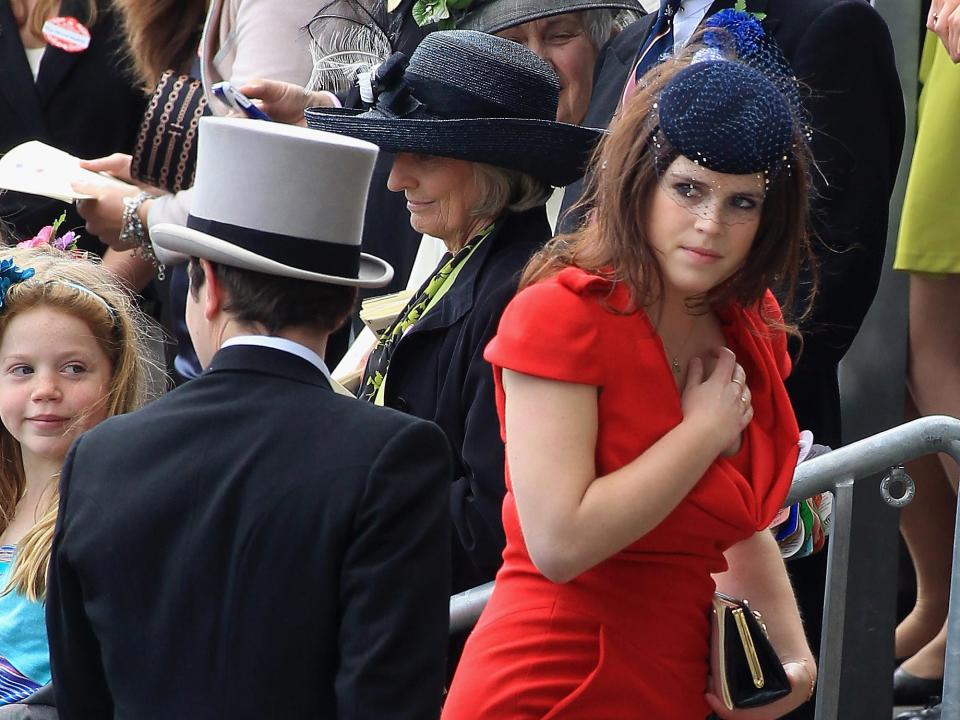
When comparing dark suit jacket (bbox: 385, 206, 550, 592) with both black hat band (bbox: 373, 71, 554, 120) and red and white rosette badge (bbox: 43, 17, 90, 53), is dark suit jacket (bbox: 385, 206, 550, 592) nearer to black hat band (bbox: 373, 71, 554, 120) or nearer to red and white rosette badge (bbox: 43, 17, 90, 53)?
black hat band (bbox: 373, 71, 554, 120)

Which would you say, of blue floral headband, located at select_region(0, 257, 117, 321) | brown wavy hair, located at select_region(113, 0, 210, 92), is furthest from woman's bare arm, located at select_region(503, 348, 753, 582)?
brown wavy hair, located at select_region(113, 0, 210, 92)

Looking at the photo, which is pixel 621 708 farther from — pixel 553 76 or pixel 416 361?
pixel 553 76

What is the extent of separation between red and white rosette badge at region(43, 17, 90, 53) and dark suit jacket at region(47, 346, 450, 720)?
3134 millimetres

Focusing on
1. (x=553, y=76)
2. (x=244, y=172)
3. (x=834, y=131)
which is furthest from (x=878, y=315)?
(x=244, y=172)

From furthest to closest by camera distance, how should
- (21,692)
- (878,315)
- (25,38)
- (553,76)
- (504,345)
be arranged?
(25,38)
(878,315)
(553,76)
(21,692)
(504,345)

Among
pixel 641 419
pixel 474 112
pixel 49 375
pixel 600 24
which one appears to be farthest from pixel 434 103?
pixel 641 419

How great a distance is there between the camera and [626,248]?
2510mm

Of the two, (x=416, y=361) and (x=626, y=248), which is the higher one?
(x=626, y=248)

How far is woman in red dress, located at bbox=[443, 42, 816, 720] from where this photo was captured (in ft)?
7.91

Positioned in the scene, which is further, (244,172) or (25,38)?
(25,38)

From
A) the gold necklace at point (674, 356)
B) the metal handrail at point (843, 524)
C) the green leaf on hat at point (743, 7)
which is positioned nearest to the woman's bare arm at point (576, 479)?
the gold necklace at point (674, 356)

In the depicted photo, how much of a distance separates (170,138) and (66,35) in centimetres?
125

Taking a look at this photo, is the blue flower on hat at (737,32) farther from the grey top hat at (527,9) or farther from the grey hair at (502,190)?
the grey top hat at (527,9)

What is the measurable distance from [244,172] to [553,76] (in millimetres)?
1266
